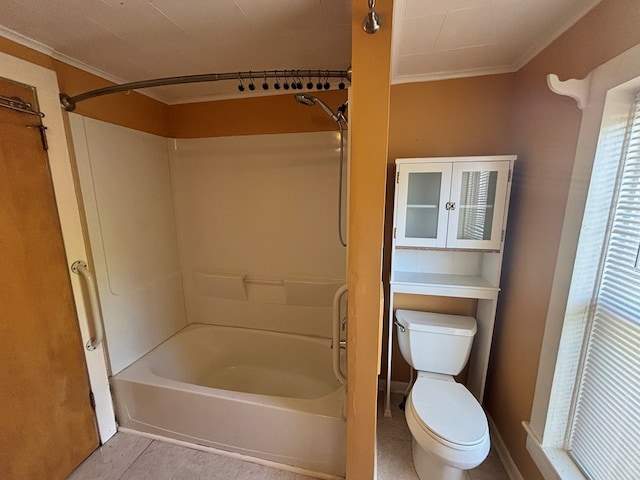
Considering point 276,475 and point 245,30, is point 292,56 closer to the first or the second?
point 245,30

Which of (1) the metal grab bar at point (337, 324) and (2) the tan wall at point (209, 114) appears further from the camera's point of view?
(2) the tan wall at point (209, 114)

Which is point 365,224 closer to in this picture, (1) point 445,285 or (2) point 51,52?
(1) point 445,285

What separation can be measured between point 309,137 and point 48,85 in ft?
4.61

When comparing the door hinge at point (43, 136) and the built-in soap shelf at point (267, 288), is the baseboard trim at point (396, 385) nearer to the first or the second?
the built-in soap shelf at point (267, 288)

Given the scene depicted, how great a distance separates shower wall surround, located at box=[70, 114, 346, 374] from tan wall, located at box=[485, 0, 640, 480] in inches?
42.5

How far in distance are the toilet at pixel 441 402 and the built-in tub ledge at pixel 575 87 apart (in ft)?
4.05

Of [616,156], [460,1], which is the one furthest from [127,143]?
[616,156]

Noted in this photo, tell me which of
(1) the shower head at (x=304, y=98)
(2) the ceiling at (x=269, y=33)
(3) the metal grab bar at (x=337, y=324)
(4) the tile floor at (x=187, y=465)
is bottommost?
(4) the tile floor at (x=187, y=465)

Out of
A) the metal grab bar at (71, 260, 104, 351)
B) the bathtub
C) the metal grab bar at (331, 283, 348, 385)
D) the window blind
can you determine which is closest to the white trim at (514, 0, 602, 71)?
the window blind

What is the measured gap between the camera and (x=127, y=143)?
5.80 ft

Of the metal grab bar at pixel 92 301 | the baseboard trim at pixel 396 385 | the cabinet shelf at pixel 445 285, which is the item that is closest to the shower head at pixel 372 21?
the cabinet shelf at pixel 445 285

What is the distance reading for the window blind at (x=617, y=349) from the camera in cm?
92

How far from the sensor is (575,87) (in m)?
1.00

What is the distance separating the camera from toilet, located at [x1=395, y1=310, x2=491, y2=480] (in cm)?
122
